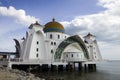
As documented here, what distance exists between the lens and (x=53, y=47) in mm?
48844

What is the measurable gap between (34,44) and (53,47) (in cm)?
620

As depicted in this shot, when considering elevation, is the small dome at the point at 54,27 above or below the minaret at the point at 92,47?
above

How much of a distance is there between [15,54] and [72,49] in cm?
1686

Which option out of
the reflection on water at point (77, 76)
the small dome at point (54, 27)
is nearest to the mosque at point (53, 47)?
the small dome at point (54, 27)

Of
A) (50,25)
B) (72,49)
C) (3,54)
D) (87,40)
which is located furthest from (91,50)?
(3,54)

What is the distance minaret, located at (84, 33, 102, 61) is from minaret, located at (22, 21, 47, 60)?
60.3 ft

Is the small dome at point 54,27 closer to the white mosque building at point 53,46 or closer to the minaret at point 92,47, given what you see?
the white mosque building at point 53,46

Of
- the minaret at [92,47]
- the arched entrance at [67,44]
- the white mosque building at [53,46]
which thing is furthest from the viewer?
the minaret at [92,47]

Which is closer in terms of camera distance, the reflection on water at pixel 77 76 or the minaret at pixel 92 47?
the reflection on water at pixel 77 76

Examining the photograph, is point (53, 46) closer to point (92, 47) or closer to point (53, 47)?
point (53, 47)

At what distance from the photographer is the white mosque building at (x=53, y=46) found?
4450 centimetres

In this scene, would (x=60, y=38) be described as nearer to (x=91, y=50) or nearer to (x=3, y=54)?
(x=91, y=50)

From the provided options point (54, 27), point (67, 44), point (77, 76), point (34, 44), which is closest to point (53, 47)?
point (67, 44)

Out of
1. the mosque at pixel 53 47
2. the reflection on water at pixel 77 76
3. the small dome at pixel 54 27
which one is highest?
the small dome at pixel 54 27
